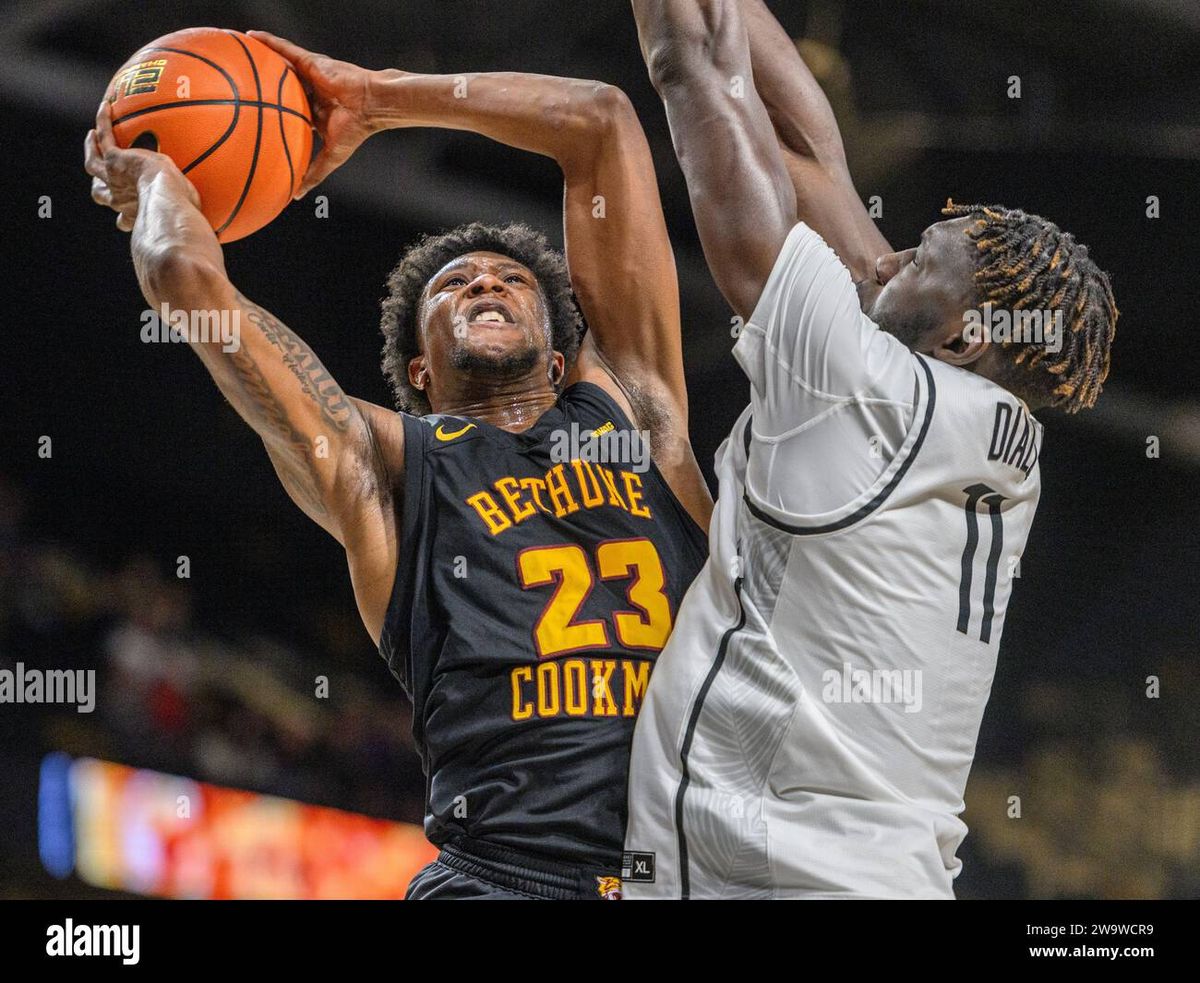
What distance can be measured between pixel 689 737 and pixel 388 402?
260 cm

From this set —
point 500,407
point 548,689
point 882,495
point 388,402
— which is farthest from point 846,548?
point 388,402

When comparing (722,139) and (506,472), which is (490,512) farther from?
(722,139)

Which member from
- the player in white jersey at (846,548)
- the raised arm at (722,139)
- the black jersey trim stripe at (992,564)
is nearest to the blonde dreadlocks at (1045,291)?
the player in white jersey at (846,548)

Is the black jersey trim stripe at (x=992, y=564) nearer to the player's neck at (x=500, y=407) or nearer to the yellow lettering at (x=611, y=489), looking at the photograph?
the yellow lettering at (x=611, y=489)

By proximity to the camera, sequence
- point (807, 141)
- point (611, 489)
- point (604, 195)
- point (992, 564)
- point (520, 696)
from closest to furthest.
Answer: point (992, 564) < point (520, 696) < point (611, 489) < point (807, 141) < point (604, 195)

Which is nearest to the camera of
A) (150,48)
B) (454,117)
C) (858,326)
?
(858,326)

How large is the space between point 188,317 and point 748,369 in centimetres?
84

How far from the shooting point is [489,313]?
2.55m

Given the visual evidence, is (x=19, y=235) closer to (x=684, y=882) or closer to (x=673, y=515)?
(x=673, y=515)

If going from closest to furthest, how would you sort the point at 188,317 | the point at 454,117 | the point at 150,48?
the point at 188,317, the point at 150,48, the point at 454,117

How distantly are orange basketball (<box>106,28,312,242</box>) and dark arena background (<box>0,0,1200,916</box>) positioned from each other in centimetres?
183

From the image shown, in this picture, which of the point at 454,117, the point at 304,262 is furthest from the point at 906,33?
the point at 454,117

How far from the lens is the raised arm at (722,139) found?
2.02 m

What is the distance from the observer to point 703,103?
209 centimetres
